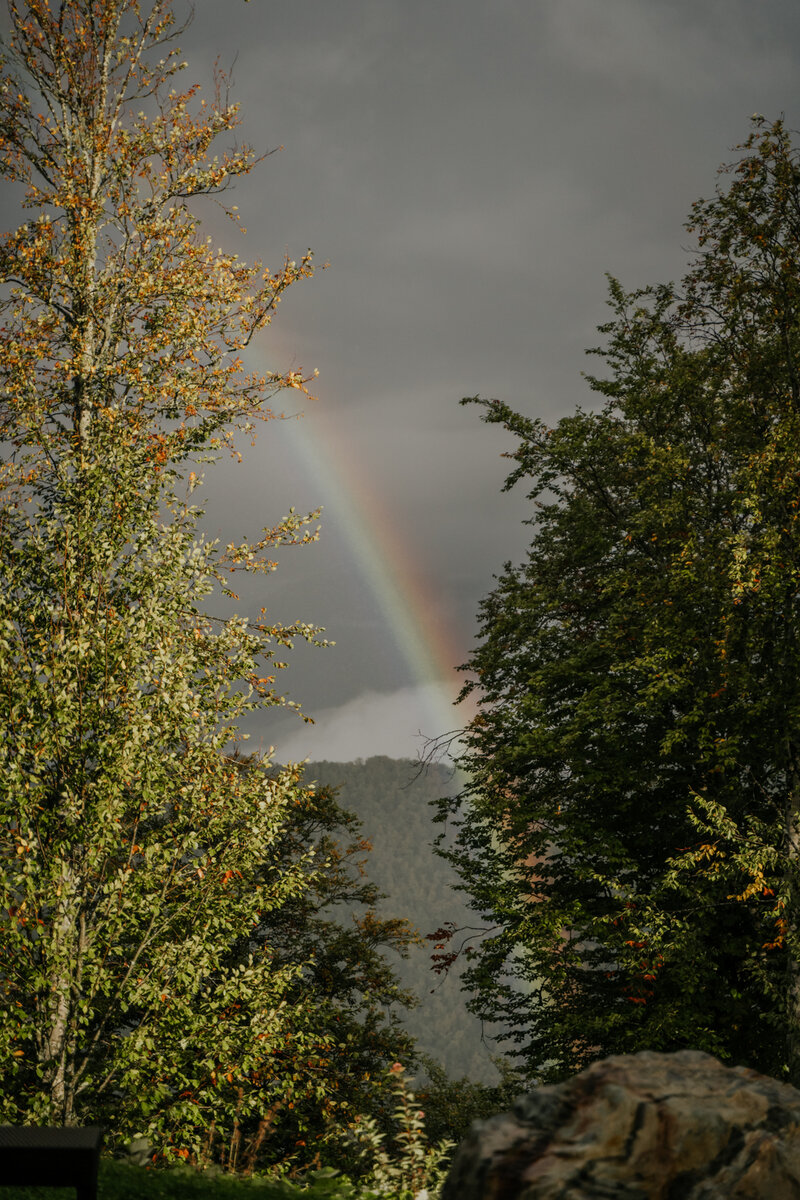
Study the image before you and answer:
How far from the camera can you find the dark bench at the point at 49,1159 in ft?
12.9

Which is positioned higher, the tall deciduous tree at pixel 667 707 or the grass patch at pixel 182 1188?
the tall deciduous tree at pixel 667 707

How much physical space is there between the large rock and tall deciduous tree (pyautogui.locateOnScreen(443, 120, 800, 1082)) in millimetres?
7040

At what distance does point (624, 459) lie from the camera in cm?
1470

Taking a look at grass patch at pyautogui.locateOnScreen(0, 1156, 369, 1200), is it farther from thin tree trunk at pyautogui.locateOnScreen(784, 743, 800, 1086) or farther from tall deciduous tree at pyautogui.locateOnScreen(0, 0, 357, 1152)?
thin tree trunk at pyautogui.locateOnScreen(784, 743, 800, 1086)

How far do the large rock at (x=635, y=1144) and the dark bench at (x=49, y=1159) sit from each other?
1872mm

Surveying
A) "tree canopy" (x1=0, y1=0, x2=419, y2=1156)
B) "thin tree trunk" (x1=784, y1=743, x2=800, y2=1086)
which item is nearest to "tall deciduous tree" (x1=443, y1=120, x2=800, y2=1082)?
"thin tree trunk" (x1=784, y1=743, x2=800, y2=1086)

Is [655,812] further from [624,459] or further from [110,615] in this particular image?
[110,615]

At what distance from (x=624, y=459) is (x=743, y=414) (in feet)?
7.07

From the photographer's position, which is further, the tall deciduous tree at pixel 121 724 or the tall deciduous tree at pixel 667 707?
the tall deciduous tree at pixel 667 707

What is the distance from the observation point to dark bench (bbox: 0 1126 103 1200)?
393cm

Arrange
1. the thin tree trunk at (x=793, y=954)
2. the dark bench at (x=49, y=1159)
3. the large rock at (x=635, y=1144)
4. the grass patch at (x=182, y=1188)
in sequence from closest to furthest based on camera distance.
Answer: the large rock at (x=635, y=1144)
the dark bench at (x=49, y=1159)
the grass patch at (x=182, y=1188)
the thin tree trunk at (x=793, y=954)

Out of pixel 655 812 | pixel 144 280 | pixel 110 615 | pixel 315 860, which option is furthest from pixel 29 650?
pixel 315 860

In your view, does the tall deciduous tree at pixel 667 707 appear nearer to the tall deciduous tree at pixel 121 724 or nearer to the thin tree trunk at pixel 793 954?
the thin tree trunk at pixel 793 954

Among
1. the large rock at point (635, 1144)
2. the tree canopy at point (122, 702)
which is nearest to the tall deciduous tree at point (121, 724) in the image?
the tree canopy at point (122, 702)
